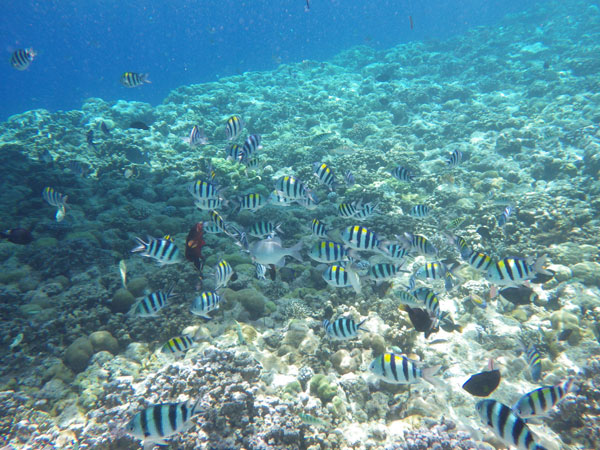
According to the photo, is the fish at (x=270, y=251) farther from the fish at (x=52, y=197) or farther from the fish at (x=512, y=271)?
the fish at (x=52, y=197)

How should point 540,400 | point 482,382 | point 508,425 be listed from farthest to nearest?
point 482,382 → point 540,400 → point 508,425

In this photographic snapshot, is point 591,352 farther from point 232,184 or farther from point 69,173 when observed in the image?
point 69,173

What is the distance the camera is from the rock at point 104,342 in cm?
492

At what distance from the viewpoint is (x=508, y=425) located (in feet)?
8.63

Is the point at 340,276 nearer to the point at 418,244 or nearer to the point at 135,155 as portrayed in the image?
the point at 418,244

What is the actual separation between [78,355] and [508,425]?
19.2 feet

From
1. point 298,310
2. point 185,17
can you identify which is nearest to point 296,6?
point 185,17

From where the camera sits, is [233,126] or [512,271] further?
[233,126]

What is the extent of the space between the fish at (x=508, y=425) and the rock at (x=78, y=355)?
220 inches

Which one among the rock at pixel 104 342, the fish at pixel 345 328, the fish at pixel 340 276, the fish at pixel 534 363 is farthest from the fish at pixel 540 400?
the rock at pixel 104 342

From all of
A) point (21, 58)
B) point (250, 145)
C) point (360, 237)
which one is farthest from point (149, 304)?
point (21, 58)

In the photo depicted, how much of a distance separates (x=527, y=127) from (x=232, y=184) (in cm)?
1560

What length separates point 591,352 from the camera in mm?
5348

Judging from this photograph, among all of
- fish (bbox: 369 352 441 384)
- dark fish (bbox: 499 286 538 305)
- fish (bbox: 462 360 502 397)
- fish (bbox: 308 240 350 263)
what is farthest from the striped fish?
dark fish (bbox: 499 286 538 305)
